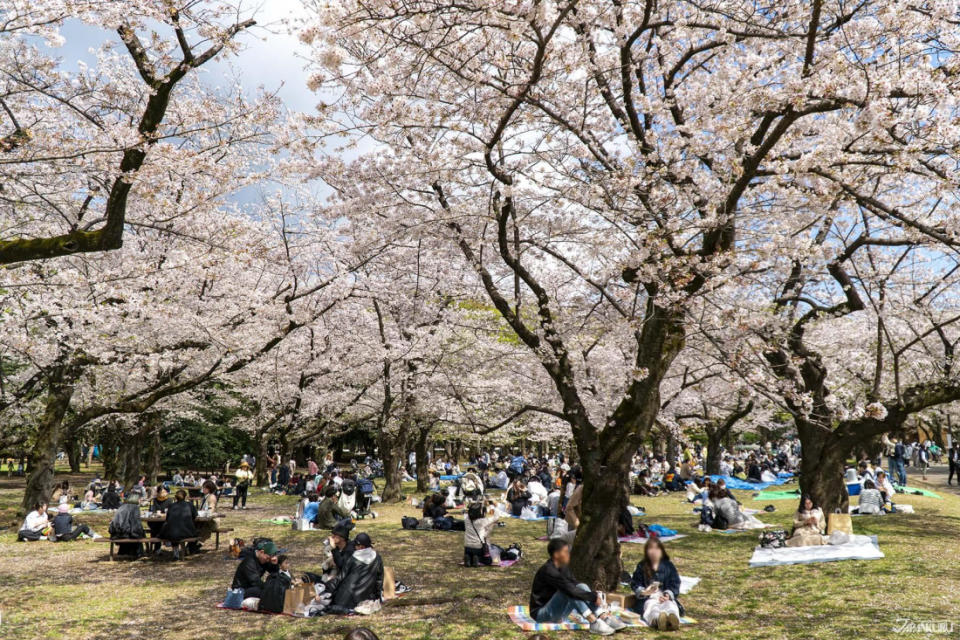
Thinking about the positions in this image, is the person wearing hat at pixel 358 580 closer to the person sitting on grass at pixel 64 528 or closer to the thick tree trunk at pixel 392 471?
the person sitting on grass at pixel 64 528

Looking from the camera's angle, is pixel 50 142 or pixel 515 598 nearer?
pixel 50 142

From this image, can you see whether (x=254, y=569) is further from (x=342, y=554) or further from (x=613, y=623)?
(x=613, y=623)

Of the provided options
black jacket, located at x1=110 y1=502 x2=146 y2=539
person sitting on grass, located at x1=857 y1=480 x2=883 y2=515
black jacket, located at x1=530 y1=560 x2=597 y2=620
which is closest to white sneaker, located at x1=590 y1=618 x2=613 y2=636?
black jacket, located at x1=530 y1=560 x2=597 y2=620

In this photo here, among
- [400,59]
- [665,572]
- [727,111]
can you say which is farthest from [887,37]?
[665,572]

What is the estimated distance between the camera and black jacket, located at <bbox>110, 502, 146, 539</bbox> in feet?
38.8

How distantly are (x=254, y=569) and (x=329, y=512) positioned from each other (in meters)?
6.65

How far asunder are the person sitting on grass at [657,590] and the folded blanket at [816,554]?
12.8 feet

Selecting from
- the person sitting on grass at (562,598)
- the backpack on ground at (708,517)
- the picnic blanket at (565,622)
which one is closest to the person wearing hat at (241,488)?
the backpack on ground at (708,517)

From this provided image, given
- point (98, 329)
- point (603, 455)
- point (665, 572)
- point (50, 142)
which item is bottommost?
point (665, 572)

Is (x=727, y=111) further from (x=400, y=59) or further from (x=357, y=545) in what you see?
(x=357, y=545)

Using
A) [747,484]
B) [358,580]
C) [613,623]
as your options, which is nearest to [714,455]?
[747,484]

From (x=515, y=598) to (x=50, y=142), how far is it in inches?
306

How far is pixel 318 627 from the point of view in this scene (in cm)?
739

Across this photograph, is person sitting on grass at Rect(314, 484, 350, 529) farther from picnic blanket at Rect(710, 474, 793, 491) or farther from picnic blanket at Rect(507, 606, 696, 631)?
picnic blanket at Rect(710, 474, 793, 491)
